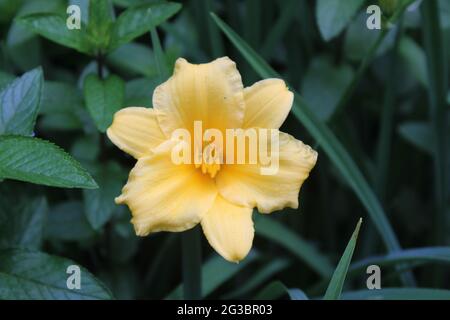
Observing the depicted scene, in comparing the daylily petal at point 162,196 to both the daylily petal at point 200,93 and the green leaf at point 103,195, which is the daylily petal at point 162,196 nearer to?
the daylily petal at point 200,93

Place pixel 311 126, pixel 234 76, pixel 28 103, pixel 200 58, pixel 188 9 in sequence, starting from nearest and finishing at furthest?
pixel 234 76, pixel 28 103, pixel 311 126, pixel 200 58, pixel 188 9

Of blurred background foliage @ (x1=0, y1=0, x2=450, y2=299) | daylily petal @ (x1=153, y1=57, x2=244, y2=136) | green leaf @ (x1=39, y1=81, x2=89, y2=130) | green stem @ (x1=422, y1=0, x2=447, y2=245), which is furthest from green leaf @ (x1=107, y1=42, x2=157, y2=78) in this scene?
green stem @ (x1=422, y1=0, x2=447, y2=245)

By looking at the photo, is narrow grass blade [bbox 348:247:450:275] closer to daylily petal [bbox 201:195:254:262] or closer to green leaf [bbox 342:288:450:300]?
green leaf [bbox 342:288:450:300]

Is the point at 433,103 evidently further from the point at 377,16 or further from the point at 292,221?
the point at 292,221


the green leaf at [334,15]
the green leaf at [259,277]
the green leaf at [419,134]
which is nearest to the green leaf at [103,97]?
the green leaf at [334,15]

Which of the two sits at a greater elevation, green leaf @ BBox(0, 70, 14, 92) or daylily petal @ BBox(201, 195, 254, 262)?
green leaf @ BBox(0, 70, 14, 92)

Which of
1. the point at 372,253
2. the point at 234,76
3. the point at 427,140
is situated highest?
the point at 234,76

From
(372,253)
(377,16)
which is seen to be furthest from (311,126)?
(372,253)

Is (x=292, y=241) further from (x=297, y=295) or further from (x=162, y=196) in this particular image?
(x=162, y=196)
